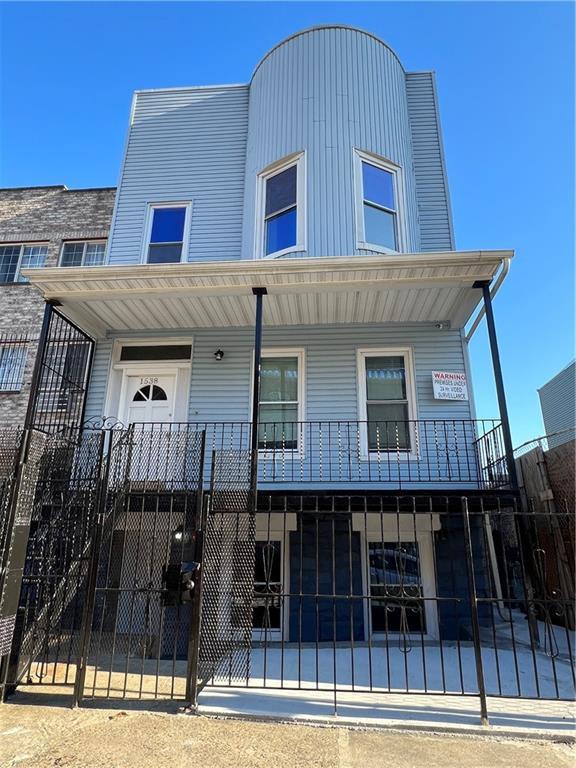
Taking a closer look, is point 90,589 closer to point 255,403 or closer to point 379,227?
point 255,403

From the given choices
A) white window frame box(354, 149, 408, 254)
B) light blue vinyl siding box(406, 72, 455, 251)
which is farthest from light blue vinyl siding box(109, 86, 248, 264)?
light blue vinyl siding box(406, 72, 455, 251)

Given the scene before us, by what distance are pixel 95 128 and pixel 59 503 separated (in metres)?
8.57

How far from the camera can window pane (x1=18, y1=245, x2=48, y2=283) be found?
1314 cm

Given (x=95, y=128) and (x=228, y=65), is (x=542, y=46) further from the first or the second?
(x=95, y=128)

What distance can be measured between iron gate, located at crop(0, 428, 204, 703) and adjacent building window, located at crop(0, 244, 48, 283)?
10.1 meters

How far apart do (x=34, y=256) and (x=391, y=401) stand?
11.4 metres

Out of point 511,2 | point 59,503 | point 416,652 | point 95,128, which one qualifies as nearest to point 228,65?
point 95,128

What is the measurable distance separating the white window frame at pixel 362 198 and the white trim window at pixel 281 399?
232 cm

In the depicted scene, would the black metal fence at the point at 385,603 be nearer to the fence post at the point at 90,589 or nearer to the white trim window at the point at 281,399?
the fence post at the point at 90,589

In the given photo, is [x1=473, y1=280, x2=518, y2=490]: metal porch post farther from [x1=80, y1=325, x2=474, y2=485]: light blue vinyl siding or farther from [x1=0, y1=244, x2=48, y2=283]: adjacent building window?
[x1=0, y1=244, x2=48, y2=283]: adjacent building window

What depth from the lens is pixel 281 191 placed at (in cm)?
889

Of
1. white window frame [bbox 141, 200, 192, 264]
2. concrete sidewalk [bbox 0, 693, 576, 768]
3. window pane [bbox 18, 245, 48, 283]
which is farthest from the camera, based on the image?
window pane [bbox 18, 245, 48, 283]

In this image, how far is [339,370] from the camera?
786 cm

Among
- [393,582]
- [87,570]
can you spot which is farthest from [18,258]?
[393,582]
